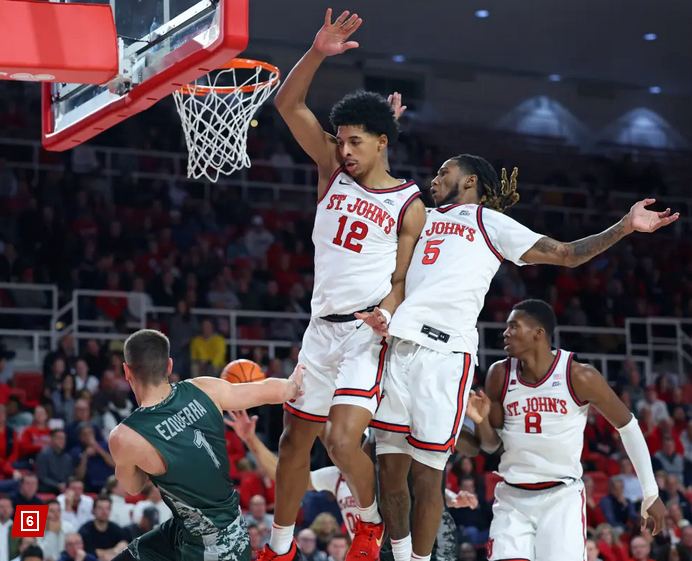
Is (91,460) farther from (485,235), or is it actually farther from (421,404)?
(485,235)

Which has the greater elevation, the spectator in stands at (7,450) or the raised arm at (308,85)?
the raised arm at (308,85)

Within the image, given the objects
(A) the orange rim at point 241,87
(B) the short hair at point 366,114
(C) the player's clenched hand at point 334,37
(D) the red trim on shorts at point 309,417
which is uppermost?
(A) the orange rim at point 241,87

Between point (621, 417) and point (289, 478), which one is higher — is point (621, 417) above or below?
above

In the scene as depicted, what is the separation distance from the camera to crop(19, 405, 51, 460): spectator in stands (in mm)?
10180

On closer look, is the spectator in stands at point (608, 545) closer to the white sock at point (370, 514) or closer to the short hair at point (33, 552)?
the short hair at point (33, 552)

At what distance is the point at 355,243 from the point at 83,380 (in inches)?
267

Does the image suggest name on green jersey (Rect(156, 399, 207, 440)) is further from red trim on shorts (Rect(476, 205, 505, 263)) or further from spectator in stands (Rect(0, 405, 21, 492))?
spectator in stands (Rect(0, 405, 21, 492))

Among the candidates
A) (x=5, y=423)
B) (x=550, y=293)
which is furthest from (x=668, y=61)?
(x=5, y=423)

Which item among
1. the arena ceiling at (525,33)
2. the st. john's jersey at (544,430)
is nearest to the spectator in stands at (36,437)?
the st. john's jersey at (544,430)

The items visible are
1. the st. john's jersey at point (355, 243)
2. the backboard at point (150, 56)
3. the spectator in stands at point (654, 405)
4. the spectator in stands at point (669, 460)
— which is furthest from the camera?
the spectator in stands at point (654, 405)

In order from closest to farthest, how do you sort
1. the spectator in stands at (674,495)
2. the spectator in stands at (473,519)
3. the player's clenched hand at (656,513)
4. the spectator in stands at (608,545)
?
the player's clenched hand at (656,513) → the spectator in stands at (473,519) → the spectator in stands at (608,545) → the spectator in stands at (674,495)

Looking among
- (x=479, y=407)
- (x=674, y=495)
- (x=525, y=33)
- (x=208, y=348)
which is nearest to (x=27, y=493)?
(x=208, y=348)

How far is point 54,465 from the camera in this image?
989cm

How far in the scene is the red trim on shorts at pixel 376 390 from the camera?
5.04m
